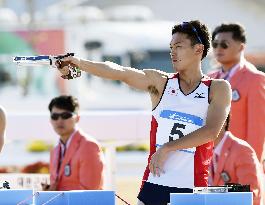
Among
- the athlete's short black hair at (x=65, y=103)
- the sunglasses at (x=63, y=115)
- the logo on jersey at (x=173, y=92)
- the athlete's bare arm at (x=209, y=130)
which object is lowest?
the athlete's bare arm at (x=209, y=130)

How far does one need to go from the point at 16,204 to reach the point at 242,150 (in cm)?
260

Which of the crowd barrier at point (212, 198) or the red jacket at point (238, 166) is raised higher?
the red jacket at point (238, 166)

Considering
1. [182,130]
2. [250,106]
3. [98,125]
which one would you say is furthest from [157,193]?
[98,125]

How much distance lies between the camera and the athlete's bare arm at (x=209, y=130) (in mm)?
4922

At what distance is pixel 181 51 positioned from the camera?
16.9ft

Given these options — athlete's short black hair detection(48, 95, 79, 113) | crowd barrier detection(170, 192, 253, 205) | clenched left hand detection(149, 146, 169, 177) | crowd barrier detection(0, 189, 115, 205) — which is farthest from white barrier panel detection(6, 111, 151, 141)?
crowd barrier detection(170, 192, 253, 205)

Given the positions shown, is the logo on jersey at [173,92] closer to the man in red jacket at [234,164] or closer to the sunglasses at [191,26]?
the sunglasses at [191,26]

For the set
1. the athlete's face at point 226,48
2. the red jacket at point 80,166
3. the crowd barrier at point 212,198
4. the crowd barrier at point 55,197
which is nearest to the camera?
the crowd barrier at point 212,198

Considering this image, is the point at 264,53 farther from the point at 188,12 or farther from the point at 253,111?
the point at 253,111

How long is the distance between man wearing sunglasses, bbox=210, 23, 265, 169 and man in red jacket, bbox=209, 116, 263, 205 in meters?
0.49

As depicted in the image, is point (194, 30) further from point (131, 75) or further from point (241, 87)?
point (241, 87)

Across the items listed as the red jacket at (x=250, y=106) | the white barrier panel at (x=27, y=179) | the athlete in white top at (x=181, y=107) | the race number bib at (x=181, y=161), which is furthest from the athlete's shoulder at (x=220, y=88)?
the white barrier panel at (x=27, y=179)

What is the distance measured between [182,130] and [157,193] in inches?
13.6

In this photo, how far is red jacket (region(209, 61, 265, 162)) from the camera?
7453mm
